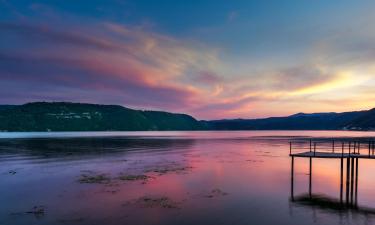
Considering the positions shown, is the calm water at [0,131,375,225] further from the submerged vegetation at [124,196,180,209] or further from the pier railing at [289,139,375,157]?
the pier railing at [289,139,375,157]

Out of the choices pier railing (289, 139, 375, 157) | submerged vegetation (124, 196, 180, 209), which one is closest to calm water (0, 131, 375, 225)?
submerged vegetation (124, 196, 180, 209)

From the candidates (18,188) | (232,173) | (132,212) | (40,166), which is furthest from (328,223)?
(40,166)

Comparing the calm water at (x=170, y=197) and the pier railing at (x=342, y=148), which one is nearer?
the calm water at (x=170, y=197)

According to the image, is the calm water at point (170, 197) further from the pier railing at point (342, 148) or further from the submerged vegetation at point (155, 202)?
the pier railing at point (342, 148)

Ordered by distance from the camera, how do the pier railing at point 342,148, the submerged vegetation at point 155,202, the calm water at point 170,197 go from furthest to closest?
1. the pier railing at point 342,148
2. the submerged vegetation at point 155,202
3. the calm water at point 170,197

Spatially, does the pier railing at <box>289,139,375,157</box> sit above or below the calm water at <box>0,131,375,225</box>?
above

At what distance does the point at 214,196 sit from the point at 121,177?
48.5 feet

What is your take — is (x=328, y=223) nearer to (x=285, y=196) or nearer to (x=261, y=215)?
(x=261, y=215)

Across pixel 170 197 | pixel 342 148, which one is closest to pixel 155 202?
pixel 170 197

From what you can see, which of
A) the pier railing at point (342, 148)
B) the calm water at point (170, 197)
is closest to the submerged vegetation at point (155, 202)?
the calm water at point (170, 197)

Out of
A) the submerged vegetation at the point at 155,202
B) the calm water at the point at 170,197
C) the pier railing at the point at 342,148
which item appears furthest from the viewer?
the pier railing at the point at 342,148

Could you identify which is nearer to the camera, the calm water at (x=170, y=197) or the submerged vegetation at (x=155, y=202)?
the calm water at (x=170, y=197)

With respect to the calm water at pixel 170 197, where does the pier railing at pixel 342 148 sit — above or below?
above

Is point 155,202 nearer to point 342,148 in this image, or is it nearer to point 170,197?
point 170,197
